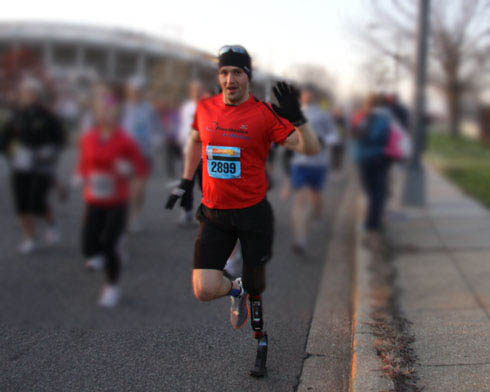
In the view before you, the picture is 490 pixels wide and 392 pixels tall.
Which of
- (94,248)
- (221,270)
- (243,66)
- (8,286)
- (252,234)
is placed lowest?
(8,286)

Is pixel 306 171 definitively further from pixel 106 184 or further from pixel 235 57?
pixel 235 57

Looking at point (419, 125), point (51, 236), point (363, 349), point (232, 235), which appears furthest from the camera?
point (419, 125)

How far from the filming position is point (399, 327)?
4305 mm

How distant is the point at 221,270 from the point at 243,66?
3.90 ft

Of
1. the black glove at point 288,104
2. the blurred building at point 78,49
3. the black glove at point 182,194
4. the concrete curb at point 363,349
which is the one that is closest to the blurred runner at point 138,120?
the concrete curb at point 363,349

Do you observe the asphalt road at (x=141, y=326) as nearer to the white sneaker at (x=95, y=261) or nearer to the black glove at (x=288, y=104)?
the white sneaker at (x=95, y=261)

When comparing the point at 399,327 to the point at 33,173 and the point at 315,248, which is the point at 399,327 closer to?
the point at 315,248

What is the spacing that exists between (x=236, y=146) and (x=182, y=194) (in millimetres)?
603

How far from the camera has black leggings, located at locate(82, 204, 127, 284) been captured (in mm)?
5371

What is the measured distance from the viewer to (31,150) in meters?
6.77

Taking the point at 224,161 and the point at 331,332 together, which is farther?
the point at 331,332

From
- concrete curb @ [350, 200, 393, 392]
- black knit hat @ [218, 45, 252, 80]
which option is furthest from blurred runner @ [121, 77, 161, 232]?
black knit hat @ [218, 45, 252, 80]

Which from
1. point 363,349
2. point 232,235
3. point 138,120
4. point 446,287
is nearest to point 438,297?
point 446,287

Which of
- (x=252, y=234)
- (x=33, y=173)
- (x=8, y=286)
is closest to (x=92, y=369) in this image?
(x=252, y=234)
